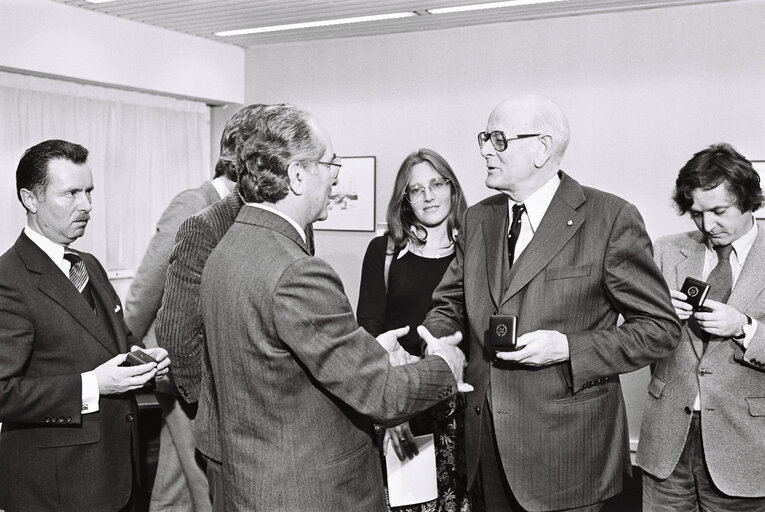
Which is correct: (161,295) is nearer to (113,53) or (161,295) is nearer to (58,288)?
(58,288)

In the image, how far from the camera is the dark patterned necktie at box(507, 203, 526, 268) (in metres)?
2.47

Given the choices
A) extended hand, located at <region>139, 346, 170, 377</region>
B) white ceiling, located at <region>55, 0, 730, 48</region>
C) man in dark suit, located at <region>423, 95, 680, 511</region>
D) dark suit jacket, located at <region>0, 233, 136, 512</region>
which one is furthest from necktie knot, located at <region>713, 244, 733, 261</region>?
white ceiling, located at <region>55, 0, 730, 48</region>

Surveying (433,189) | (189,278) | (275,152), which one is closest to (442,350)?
(275,152)

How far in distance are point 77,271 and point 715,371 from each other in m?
2.33

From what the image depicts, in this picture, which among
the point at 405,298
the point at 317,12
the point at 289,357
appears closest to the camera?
the point at 289,357

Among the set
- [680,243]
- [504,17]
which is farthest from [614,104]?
[680,243]

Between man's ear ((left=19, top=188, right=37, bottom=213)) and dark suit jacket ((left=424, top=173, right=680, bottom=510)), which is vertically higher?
man's ear ((left=19, top=188, right=37, bottom=213))

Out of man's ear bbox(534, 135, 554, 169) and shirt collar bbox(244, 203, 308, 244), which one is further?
man's ear bbox(534, 135, 554, 169)

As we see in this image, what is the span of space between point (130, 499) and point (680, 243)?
7.54 ft

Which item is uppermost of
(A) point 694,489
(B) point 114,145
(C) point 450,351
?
(B) point 114,145

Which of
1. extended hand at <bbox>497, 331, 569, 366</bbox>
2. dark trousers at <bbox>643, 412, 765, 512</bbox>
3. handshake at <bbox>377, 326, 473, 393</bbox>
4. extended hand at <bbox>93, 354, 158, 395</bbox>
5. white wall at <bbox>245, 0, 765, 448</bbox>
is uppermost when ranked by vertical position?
white wall at <bbox>245, 0, 765, 448</bbox>

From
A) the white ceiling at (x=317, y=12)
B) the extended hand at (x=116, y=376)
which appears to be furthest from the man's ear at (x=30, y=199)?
the white ceiling at (x=317, y=12)

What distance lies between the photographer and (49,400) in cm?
233

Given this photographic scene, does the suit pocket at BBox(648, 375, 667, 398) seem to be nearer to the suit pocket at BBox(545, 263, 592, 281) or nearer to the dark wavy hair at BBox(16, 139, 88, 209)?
the suit pocket at BBox(545, 263, 592, 281)
